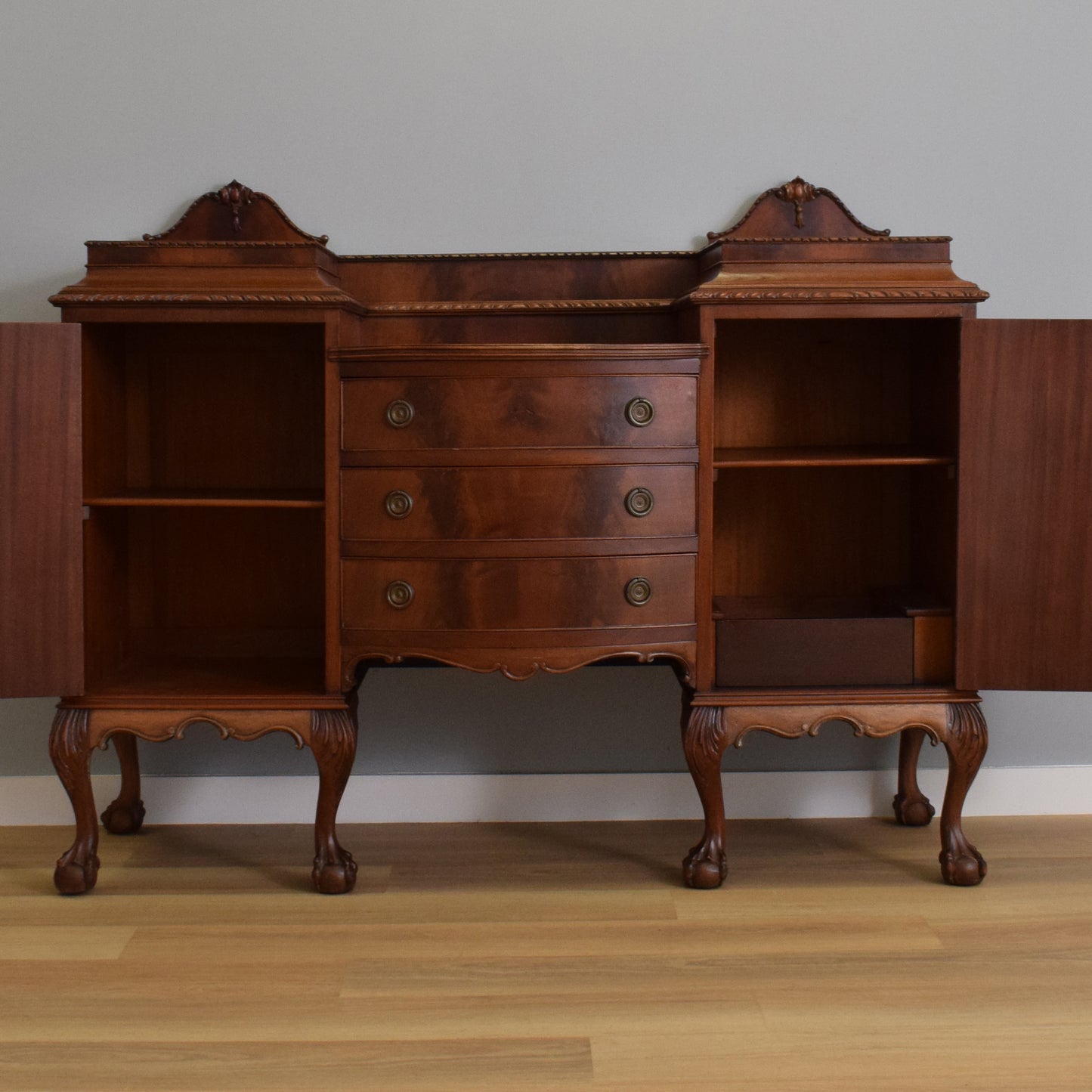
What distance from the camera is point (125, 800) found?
106 inches

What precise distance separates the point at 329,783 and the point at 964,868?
1.28 metres

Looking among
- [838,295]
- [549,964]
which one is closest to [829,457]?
[838,295]

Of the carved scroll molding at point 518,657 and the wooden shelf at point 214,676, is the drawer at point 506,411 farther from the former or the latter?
the wooden shelf at point 214,676

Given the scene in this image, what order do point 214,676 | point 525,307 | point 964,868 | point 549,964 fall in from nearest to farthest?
point 549,964 → point 964,868 → point 214,676 → point 525,307

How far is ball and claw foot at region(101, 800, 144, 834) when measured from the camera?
2.68m

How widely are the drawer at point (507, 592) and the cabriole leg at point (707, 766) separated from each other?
0.80 ft

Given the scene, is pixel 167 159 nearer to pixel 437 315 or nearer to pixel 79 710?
pixel 437 315

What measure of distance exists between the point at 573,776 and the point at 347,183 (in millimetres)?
1468

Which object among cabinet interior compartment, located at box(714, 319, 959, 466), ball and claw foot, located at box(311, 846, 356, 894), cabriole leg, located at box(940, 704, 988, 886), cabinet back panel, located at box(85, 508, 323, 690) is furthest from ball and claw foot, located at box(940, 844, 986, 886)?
cabinet back panel, located at box(85, 508, 323, 690)

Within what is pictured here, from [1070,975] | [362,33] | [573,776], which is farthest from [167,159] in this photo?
[1070,975]

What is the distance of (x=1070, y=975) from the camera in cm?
196

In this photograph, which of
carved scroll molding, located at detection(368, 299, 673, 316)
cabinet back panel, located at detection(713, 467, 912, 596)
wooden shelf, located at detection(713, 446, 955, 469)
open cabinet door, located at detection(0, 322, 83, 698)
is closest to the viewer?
open cabinet door, located at detection(0, 322, 83, 698)

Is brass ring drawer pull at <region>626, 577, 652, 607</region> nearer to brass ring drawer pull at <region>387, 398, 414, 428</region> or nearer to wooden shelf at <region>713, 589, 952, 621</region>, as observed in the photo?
wooden shelf at <region>713, 589, 952, 621</region>

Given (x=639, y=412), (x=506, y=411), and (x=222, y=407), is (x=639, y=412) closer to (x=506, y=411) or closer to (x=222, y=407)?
(x=506, y=411)
